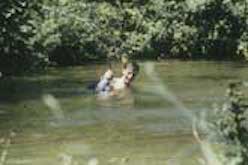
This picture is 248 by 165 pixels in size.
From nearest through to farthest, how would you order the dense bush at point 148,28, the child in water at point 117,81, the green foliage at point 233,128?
the green foliage at point 233,128 < the child in water at point 117,81 < the dense bush at point 148,28

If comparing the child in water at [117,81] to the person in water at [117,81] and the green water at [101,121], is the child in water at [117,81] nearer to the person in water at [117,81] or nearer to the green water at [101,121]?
the person in water at [117,81]

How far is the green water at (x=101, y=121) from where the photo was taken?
13164 millimetres

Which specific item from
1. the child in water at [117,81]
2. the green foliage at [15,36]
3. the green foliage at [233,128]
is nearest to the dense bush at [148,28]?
the green foliage at [15,36]

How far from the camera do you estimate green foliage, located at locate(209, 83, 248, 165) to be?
3.27 metres

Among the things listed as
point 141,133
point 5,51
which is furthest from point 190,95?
point 5,51

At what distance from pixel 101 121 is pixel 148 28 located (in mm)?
20580

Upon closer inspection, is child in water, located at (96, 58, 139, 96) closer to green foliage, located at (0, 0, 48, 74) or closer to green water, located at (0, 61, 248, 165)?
green water, located at (0, 61, 248, 165)

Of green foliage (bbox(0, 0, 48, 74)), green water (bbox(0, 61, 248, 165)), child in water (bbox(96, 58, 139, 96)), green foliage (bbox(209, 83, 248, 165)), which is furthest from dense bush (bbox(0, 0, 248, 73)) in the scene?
green foliage (bbox(209, 83, 248, 165))

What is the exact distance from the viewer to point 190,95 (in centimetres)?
2138

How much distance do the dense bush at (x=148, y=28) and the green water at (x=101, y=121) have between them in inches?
311

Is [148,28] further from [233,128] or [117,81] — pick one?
[233,128]

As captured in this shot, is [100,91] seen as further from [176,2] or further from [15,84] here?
[176,2]

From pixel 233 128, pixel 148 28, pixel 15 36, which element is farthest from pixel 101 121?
pixel 148 28

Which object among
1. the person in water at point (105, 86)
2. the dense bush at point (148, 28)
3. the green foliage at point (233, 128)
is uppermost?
the green foliage at point (233, 128)
